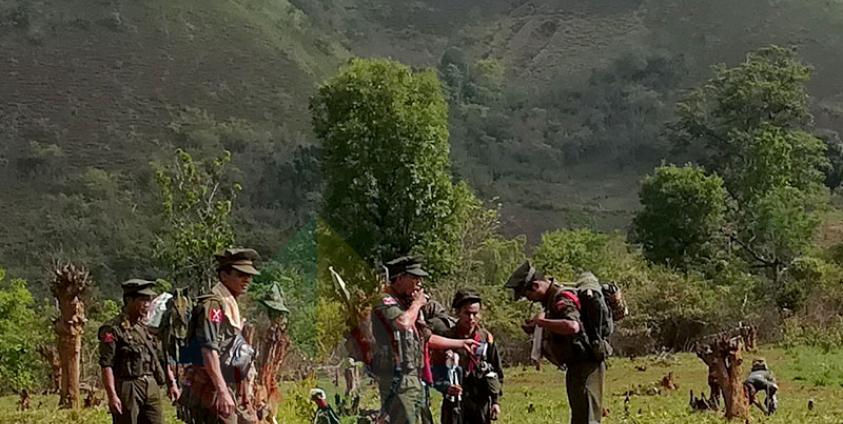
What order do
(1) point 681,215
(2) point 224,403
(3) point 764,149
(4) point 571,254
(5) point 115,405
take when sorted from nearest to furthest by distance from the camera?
(2) point 224,403
(5) point 115,405
(4) point 571,254
(1) point 681,215
(3) point 764,149

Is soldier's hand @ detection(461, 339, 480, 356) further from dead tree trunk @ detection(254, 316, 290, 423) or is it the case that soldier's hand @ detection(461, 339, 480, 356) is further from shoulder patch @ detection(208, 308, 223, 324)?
dead tree trunk @ detection(254, 316, 290, 423)

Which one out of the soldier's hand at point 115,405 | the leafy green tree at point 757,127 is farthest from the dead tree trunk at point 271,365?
the leafy green tree at point 757,127

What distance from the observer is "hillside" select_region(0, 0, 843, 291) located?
78312mm

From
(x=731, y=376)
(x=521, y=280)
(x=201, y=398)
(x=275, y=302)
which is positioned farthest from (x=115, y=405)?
(x=731, y=376)

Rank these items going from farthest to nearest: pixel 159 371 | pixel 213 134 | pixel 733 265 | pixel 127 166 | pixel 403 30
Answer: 1. pixel 403 30
2. pixel 213 134
3. pixel 127 166
4. pixel 733 265
5. pixel 159 371

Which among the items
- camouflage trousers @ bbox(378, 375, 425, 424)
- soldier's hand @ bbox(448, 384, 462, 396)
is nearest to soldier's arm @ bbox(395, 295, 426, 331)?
camouflage trousers @ bbox(378, 375, 425, 424)

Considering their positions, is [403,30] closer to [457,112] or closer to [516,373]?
[457,112]

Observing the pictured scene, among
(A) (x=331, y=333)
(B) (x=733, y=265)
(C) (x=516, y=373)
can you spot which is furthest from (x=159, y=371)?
(B) (x=733, y=265)

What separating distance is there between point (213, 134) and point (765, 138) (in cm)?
5245

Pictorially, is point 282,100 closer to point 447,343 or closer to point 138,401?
point 138,401

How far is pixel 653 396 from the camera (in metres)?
19.0

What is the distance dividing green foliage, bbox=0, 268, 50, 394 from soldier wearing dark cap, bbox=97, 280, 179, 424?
62.2 ft

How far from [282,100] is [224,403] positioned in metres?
92.7

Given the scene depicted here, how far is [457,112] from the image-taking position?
113 m
